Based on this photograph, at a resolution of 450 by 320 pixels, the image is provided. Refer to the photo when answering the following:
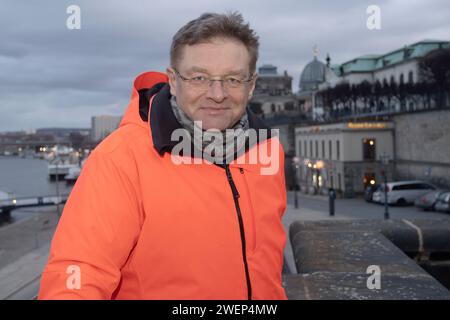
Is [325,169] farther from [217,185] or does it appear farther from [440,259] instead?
[217,185]

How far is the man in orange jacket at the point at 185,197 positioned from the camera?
1604 millimetres

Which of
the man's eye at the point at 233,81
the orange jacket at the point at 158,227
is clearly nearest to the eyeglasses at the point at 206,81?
the man's eye at the point at 233,81

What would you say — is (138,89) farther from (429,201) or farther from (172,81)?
(429,201)

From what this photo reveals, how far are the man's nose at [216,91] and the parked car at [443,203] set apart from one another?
24.5 m

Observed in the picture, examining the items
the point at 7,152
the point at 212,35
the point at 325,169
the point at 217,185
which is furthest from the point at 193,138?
the point at 7,152

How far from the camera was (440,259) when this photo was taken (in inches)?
193

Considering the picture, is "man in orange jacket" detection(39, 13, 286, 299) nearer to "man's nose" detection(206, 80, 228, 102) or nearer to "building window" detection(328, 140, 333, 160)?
"man's nose" detection(206, 80, 228, 102)

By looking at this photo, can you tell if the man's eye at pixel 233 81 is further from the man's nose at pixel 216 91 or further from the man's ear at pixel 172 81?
the man's ear at pixel 172 81

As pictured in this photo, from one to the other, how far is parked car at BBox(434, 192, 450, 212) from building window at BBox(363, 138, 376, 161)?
46.7 feet

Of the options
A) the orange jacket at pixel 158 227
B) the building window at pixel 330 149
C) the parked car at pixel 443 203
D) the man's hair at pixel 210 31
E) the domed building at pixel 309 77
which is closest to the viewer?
the orange jacket at pixel 158 227

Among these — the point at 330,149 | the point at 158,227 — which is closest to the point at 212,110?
the point at 158,227

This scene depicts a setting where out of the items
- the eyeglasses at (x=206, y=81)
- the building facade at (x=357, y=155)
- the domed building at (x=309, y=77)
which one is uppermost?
the domed building at (x=309, y=77)

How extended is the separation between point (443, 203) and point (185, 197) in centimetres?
2497

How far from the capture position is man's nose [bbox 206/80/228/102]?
1.95 meters
